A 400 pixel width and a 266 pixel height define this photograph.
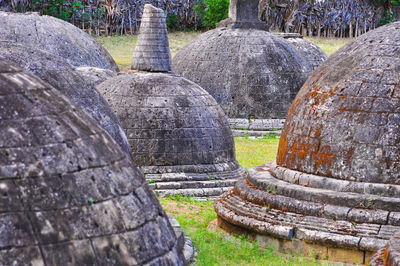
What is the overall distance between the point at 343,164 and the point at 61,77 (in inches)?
145

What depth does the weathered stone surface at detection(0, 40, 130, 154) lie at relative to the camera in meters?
7.39

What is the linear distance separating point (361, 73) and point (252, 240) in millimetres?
2488

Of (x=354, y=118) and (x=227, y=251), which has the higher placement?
(x=354, y=118)

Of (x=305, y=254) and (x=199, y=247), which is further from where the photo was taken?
(x=199, y=247)

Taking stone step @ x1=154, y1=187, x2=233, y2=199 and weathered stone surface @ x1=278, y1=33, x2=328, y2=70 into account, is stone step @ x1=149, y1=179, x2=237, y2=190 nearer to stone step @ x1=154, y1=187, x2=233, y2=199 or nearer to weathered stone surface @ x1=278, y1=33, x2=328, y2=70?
stone step @ x1=154, y1=187, x2=233, y2=199

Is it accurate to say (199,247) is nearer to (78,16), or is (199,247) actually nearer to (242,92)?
(242,92)

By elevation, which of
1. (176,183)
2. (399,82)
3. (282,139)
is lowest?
(176,183)

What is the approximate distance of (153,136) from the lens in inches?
563

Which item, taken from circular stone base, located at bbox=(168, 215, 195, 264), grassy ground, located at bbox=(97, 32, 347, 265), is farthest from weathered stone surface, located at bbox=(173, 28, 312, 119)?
circular stone base, located at bbox=(168, 215, 195, 264)

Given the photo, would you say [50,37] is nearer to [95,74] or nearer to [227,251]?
[95,74]

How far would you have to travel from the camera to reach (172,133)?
46.9 ft

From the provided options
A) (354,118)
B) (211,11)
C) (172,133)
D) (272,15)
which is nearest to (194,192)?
(172,133)

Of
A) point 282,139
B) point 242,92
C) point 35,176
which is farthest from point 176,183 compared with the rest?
point 35,176

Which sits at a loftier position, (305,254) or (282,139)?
(282,139)
